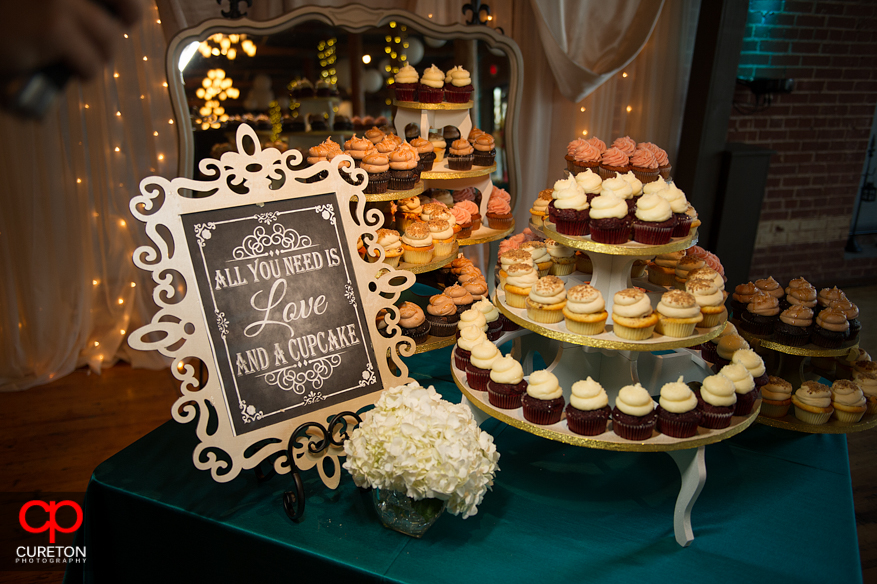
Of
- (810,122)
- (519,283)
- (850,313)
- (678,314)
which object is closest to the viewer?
(678,314)

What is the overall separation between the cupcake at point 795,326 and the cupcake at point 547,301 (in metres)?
0.97

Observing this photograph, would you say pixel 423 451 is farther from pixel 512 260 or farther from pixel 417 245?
pixel 417 245

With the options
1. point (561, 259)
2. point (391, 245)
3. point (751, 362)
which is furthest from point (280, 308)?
point (751, 362)

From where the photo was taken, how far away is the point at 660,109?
4445 millimetres

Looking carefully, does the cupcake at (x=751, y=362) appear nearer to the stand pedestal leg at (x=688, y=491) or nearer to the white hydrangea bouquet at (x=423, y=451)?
the stand pedestal leg at (x=688, y=491)

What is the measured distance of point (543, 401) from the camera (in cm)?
166

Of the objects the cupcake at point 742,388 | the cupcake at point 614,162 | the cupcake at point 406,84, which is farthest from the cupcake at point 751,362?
the cupcake at point 406,84

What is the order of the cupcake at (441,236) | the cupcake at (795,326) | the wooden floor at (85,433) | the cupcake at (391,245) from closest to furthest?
the cupcake at (795,326), the cupcake at (391,245), the cupcake at (441,236), the wooden floor at (85,433)

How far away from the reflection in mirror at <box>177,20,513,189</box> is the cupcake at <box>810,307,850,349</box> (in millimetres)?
2413

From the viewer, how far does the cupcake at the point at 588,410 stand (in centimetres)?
161

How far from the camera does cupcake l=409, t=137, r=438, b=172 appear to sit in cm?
272

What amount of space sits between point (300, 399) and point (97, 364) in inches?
119

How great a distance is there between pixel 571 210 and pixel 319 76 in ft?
8.88

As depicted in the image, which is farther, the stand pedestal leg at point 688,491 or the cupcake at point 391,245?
the cupcake at point 391,245
